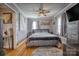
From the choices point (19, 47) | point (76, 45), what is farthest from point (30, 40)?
point (76, 45)

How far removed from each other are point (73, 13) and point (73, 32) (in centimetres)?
31

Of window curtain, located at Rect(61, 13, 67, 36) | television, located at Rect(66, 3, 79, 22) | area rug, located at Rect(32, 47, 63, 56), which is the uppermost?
television, located at Rect(66, 3, 79, 22)

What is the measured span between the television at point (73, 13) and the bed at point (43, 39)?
40 centimetres

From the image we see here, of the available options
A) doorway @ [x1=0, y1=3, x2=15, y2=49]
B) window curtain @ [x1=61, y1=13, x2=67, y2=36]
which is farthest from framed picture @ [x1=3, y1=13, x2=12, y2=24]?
window curtain @ [x1=61, y1=13, x2=67, y2=36]

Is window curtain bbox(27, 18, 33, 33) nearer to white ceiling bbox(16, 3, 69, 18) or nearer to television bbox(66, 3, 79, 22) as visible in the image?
white ceiling bbox(16, 3, 69, 18)

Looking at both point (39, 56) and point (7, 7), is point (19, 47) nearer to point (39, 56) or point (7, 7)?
point (39, 56)

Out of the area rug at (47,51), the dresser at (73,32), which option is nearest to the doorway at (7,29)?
the area rug at (47,51)

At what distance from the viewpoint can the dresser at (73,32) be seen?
80.1 inches

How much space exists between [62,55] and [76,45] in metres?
0.28

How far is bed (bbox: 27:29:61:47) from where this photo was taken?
85.6 inches

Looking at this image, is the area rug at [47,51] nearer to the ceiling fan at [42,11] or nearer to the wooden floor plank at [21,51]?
the wooden floor plank at [21,51]

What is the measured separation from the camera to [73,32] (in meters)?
2.08

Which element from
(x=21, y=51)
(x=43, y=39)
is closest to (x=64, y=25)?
(x=43, y=39)

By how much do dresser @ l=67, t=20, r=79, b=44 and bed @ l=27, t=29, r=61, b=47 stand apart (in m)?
0.18
